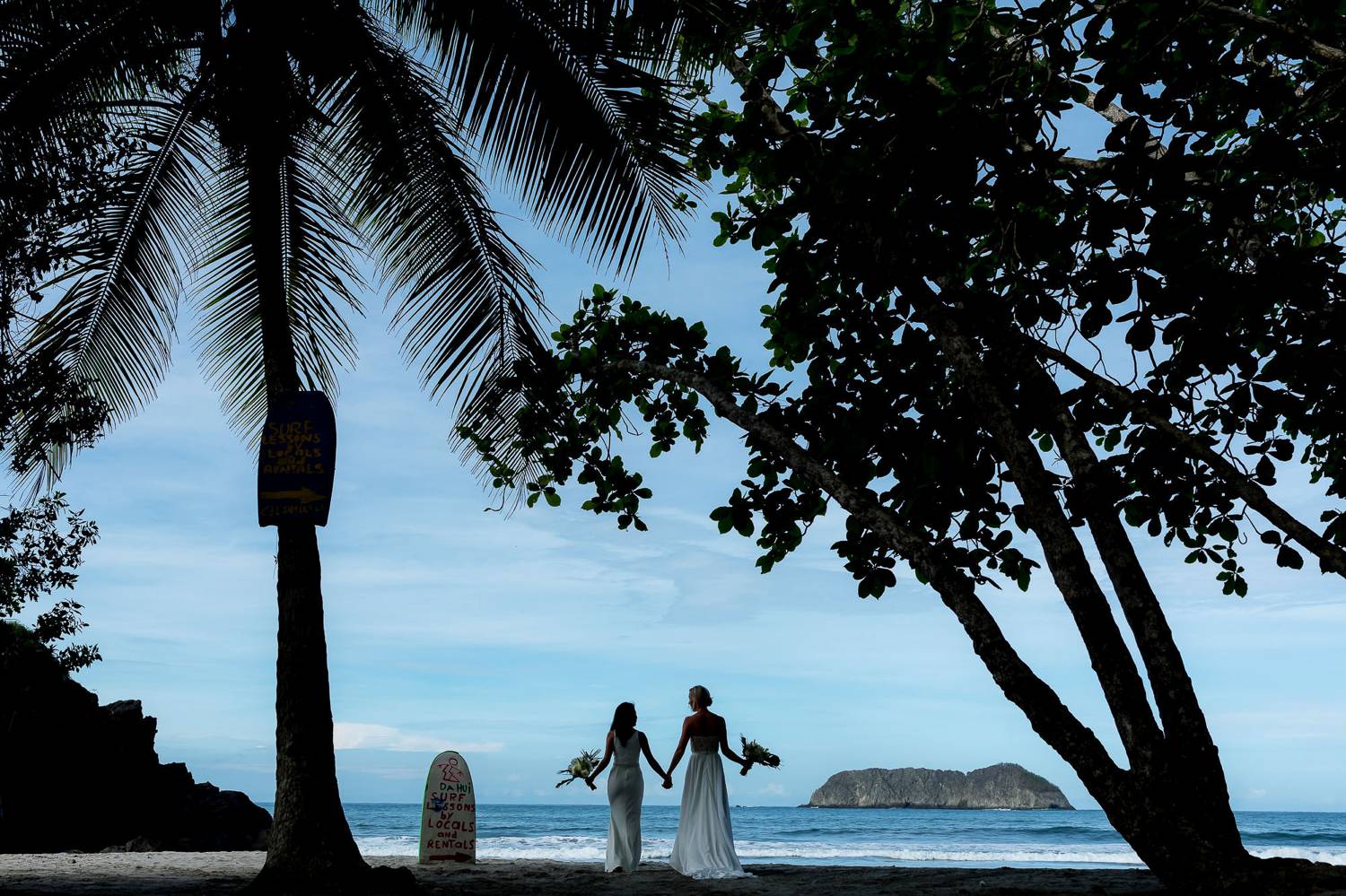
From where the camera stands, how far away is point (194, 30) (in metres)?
9.46

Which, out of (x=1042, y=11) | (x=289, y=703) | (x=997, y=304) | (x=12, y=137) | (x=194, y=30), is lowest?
(x=289, y=703)

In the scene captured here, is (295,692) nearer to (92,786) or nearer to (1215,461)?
(1215,461)

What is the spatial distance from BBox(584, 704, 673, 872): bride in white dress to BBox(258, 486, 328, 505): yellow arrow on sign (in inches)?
155

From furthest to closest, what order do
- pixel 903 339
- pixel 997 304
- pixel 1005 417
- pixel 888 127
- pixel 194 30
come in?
pixel 194 30 < pixel 903 339 < pixel 997 304 < pixel 1005 417 < pixel 888 127

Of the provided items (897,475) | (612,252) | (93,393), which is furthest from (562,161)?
(93,393)

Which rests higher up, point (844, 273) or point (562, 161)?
point (562, 161)

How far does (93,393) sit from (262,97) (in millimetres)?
3185

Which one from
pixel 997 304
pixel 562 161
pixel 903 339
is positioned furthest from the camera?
pixel 562 161

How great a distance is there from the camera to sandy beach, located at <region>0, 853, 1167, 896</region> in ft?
28.0

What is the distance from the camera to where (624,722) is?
1088cm

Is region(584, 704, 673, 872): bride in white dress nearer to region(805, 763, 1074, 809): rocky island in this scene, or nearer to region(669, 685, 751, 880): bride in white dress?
region(669, 685, 751, 880): bride in white dress

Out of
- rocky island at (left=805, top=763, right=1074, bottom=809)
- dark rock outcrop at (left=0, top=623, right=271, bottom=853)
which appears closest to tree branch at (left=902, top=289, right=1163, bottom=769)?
dark rock outcrop at (left=0, top=623, right=271, bottom=853)

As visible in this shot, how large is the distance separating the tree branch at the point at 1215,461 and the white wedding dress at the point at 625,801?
5.96 m

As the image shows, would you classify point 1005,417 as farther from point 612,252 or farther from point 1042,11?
point 612,252
